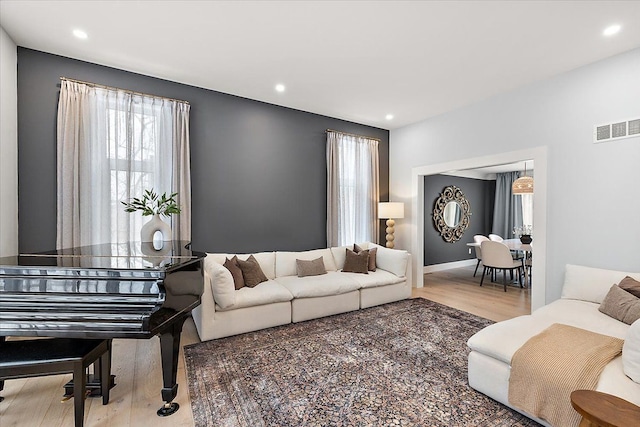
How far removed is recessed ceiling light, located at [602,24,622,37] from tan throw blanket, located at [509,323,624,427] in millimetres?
2749

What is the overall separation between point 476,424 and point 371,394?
695 millimetres

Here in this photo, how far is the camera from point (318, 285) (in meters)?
3.84

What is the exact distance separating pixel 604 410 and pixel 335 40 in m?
3.29

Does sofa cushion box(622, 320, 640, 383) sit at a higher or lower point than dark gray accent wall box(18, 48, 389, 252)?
lower

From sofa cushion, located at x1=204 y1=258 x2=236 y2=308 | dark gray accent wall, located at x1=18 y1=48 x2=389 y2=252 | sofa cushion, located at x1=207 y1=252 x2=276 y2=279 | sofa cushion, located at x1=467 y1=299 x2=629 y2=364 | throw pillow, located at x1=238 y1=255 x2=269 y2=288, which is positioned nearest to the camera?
sofa cushion, located at x1=467 y1=299 x2=629 y2=364

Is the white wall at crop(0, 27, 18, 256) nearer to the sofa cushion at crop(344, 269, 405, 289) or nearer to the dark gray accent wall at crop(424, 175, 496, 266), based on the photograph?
the sofa cushion at crop(344, 269, 405, 289)

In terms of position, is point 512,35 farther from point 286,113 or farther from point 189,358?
point 189,358

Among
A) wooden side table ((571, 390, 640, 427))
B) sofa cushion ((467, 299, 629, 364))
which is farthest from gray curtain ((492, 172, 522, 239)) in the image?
wooden side table ((571, 390, 640, 427))

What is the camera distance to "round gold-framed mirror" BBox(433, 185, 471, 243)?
731cm

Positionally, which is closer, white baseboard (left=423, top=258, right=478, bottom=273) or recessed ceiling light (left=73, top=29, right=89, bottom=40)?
recessed ceiling light (left=73, top=29, right=89, bottom=40)

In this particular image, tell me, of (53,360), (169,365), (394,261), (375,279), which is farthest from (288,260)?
(53,360)

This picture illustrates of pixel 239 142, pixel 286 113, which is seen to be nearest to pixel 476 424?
pixel 239 142

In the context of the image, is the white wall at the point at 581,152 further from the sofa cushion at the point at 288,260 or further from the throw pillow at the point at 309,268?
the sofa cushion at the point at 288,260

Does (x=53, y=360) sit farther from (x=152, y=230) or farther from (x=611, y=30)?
(x=611, y=30)
